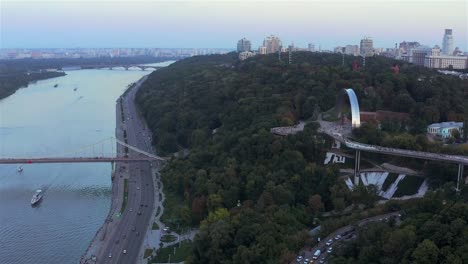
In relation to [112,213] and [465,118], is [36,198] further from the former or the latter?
[465,118]

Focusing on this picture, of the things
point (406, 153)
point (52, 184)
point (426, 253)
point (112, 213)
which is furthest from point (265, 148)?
point (52, 184)

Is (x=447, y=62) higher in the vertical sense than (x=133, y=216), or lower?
higher

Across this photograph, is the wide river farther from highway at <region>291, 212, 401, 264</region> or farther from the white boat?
highway at <region>291, 212, 401, 264</region>

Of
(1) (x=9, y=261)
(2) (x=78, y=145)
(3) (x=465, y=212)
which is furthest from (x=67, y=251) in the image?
(2) (x=78, y=145)

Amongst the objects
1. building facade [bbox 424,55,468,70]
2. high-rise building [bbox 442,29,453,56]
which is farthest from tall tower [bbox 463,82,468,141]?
high-rise building [bbox 442,29,453,56]

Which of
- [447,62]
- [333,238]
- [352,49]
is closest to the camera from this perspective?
[333,238]

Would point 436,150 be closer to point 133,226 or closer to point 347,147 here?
point 347,147

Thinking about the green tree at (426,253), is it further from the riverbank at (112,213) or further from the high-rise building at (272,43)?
the high-rise building at (272,43)
